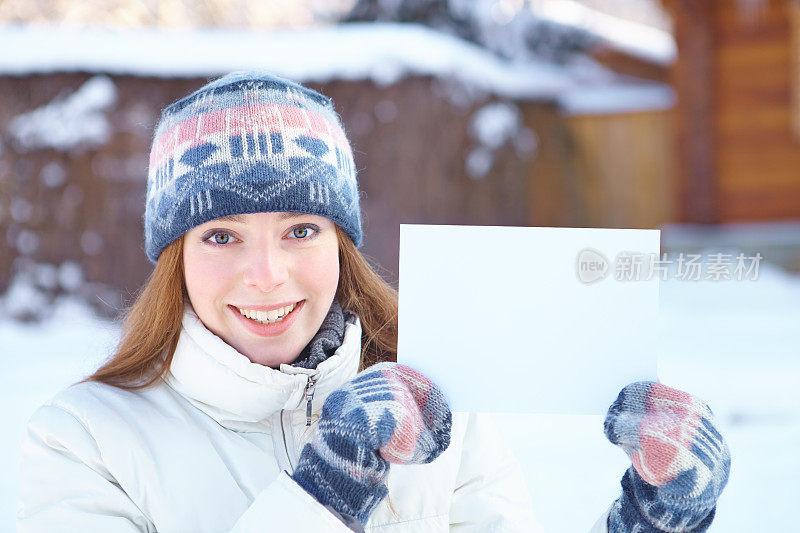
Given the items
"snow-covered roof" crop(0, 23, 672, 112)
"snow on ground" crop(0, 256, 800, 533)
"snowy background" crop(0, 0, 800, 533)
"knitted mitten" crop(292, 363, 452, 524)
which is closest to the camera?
"knitted mitten" crop(292, 363, 452, 524)

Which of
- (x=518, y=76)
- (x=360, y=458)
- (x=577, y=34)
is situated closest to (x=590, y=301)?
(x=360, y=458)

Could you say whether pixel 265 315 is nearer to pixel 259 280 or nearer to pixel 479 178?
pixel 259 280

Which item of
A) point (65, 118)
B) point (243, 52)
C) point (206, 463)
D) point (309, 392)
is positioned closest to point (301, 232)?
point (309, 392)

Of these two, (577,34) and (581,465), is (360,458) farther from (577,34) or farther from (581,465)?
(577,34)

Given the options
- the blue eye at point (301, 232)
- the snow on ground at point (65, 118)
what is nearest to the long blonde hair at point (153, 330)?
the blue eye at point (301, 232)

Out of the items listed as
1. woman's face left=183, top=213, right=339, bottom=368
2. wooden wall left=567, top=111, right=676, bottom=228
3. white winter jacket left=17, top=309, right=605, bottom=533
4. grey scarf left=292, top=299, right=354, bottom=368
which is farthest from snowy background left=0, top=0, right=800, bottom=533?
woman's face left=183, top=213, right=339, bottom=368

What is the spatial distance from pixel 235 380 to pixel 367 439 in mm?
344

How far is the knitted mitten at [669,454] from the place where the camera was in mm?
1208

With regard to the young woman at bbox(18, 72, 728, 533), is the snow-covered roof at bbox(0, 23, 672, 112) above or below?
above

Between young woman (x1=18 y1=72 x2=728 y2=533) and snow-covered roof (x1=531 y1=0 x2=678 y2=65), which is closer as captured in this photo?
young woman (x1=18 y1=72 x2=728 y2=533)

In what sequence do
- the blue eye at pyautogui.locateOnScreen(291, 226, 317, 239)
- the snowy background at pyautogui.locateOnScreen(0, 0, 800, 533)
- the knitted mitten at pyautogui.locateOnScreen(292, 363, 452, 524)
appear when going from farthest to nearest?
Answer: 1. the snowy background at pyautogui.locateOnScreen(0, 0, 800, 533)
2. the blue eye at pyautogui.locateOnScreen(291, 226, 317, 239)
3. the knitted mitten at pyautogui.locateOnScreen(292, 363, 452, 524)

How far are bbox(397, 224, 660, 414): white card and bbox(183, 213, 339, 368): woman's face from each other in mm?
232

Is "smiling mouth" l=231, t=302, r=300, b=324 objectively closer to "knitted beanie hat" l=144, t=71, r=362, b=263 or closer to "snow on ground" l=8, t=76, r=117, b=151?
"knitted beanie hat" l=144, t=71, r=362, b=263

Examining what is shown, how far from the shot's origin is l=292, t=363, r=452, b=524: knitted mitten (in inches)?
47.0
